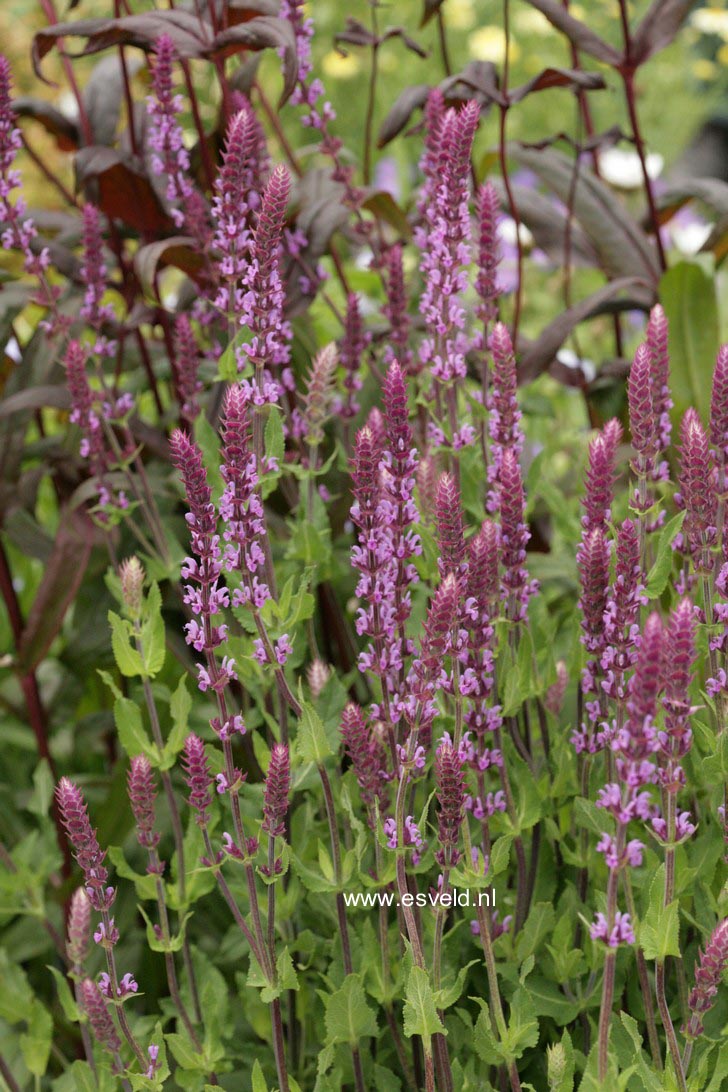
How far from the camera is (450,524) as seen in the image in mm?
1498

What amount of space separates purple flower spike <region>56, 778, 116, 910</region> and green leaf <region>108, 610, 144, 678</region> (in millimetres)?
298

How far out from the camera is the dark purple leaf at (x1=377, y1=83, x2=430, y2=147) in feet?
8.15

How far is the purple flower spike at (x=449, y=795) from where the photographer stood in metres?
1.49

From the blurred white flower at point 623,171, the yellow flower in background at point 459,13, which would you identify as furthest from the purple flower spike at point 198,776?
the yellow flower in background at point 459,13

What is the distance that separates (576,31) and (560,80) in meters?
0.14

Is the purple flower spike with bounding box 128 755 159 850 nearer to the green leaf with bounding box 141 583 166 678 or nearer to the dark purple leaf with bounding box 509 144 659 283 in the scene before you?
the green leaf with bounding box 141 583 166 678

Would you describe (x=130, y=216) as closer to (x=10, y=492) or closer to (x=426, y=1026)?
(x=10, y=492)

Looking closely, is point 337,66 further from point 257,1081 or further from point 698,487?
point 257,1081

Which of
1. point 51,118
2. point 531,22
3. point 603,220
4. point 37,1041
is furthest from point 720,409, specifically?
point 531,22

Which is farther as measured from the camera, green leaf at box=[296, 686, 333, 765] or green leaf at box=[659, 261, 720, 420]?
green leaf at box=[659, 261, 720, 420]

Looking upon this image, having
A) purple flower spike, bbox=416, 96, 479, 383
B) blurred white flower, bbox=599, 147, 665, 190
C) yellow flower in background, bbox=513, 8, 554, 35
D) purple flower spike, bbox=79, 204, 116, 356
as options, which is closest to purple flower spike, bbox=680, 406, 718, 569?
purple flower spike, bbox=416, 96, 479, 383

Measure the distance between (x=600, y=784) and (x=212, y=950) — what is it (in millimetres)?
922

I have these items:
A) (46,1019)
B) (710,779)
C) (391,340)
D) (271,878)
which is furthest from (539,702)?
(46,1019)

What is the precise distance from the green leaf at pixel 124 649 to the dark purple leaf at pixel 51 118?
1316 millimetres
